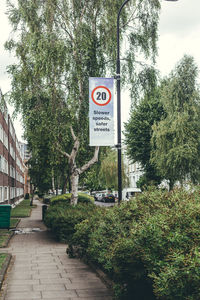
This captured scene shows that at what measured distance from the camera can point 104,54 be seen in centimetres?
1620

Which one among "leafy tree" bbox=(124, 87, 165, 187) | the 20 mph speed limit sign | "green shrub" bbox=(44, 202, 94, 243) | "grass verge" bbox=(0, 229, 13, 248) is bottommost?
"grass verge" bbox=(0, 229, 13, 248)

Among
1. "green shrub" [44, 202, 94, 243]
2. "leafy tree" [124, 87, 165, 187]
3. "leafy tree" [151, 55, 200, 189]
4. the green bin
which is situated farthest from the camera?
"leafy tree" [124, 87, 165, 187]

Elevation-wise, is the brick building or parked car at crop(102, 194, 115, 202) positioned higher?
the brick building

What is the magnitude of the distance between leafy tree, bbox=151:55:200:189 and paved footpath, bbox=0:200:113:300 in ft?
65.6

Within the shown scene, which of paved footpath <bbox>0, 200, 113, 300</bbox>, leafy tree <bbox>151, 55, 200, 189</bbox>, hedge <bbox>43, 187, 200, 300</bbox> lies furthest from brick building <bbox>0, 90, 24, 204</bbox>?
leafy tree <bbox>151, 55, 200, 189</bbox>

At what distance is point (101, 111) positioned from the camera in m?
10.8

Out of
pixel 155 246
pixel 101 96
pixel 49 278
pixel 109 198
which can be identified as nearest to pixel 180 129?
pixel 101 96

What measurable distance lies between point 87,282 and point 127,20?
12462mm

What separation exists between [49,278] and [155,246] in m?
4.09

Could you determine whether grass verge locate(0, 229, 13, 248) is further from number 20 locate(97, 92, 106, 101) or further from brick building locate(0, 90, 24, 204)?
number 20 locate(97, 92, 106, 101)

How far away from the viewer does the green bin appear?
16.7 metres

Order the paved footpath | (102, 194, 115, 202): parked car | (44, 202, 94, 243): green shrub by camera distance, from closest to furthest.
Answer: the paved footpath, (44, 202, 94, 243): green shrub, (102, 194, 115, 202): parked car

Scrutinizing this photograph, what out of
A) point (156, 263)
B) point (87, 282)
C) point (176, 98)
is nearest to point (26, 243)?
point (87, 282)

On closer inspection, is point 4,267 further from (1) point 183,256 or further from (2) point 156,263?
(1) point 183,256
